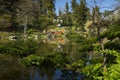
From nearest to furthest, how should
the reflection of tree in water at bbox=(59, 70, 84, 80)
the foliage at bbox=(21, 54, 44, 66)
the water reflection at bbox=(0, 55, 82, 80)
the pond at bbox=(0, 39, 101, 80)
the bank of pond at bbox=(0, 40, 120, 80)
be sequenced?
the bank of pond at bbox=(0, 40, 120, 80), the water reflection at bbox=(0, 55, 82, 80), the pond at bbox=(0, 39, 101, 80), the reflection of tree in water at bbox=(59, 70, 84, 80), the foliage at bbox=(21, 54, 44, 66)

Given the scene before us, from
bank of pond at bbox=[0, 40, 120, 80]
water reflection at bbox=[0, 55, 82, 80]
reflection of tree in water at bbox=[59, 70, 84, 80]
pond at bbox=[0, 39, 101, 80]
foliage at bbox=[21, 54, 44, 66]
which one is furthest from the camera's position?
foliage at bbox=[21, 54, 44, 66]

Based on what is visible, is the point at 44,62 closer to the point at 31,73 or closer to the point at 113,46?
the point at 31,73

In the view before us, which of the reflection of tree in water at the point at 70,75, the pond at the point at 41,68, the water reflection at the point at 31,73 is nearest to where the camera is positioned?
the water reflection at the point at 31,73

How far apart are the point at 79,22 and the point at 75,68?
4889cm

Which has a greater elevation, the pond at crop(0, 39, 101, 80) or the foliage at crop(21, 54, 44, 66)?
the foliage at crop(21, 54, 44, 66)

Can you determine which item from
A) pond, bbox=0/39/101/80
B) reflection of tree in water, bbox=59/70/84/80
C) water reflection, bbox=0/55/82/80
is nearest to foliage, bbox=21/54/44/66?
pond, bbox=0/39/101/80

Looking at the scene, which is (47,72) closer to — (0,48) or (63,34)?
(0,48)

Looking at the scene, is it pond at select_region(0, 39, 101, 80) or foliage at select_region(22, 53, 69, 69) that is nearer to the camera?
pond at select_region(0, 39, 101, 80)

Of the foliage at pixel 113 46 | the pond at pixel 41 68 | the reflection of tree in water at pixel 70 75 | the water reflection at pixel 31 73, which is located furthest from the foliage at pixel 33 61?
the foliage at pixel 113 46

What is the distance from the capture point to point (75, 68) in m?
22.0

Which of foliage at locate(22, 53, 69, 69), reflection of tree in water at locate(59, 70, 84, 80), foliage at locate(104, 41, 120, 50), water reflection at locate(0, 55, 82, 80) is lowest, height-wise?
reflection of tree in water at locate(59, 70, 84, 80)

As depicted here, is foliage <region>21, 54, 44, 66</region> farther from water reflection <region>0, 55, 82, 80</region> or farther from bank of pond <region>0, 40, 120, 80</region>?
water reflection <region>0, 55, 82, 80</region>

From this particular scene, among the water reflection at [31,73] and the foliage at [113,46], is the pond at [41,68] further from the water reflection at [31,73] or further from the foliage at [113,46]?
the foliage at [113,46]

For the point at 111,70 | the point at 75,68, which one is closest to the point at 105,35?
the point at 111,70
